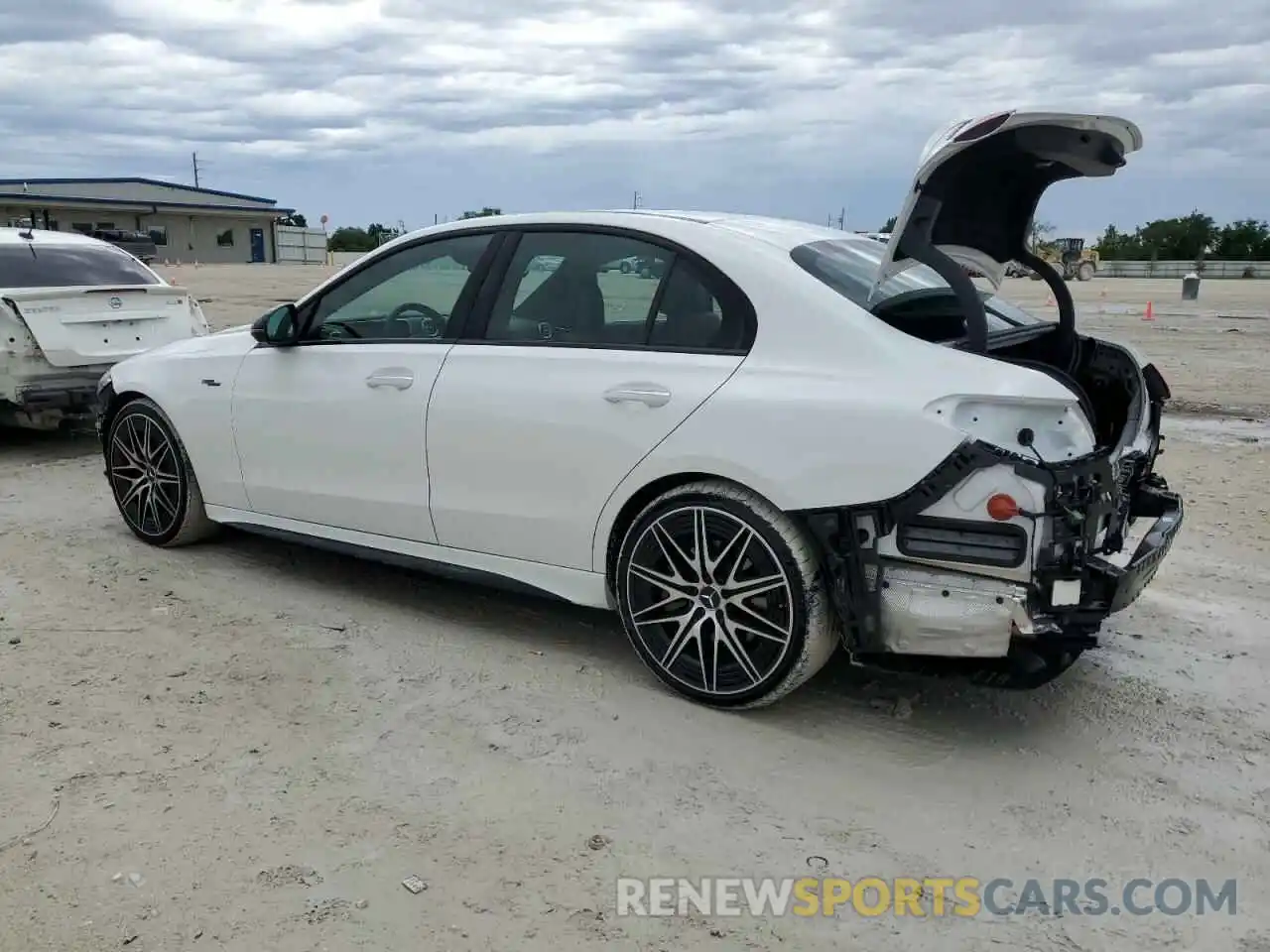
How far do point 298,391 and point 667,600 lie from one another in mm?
2019

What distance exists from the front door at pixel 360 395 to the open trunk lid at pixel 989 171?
1753 millimetres

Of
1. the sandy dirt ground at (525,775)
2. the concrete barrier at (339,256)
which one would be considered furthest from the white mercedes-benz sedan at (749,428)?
the concrete barrier at (339,256)

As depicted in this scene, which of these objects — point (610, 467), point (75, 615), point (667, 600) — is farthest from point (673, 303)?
point (75, 615)

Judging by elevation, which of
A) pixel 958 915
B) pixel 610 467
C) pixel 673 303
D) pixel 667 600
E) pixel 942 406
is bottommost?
pixel 958 915

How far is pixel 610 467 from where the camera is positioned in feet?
12.7

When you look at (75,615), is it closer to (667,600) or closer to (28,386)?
(667,600)

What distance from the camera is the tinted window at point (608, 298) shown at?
382 cm

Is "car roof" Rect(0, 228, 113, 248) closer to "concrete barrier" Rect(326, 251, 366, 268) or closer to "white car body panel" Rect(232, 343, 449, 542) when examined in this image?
"white car body panel" Rect(232, 343, 449, 542)

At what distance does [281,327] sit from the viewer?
15.9 feet

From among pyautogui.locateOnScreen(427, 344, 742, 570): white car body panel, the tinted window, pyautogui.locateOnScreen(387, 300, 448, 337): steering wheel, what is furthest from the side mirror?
the tinted window

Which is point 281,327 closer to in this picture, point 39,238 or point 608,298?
point 608,298

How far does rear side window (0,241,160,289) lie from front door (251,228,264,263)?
2268 inches

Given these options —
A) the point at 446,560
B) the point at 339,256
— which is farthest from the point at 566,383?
the point at 339,256

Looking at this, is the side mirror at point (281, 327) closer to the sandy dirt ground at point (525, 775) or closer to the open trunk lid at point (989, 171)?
the sandy dirt ground at point (525, 775)
